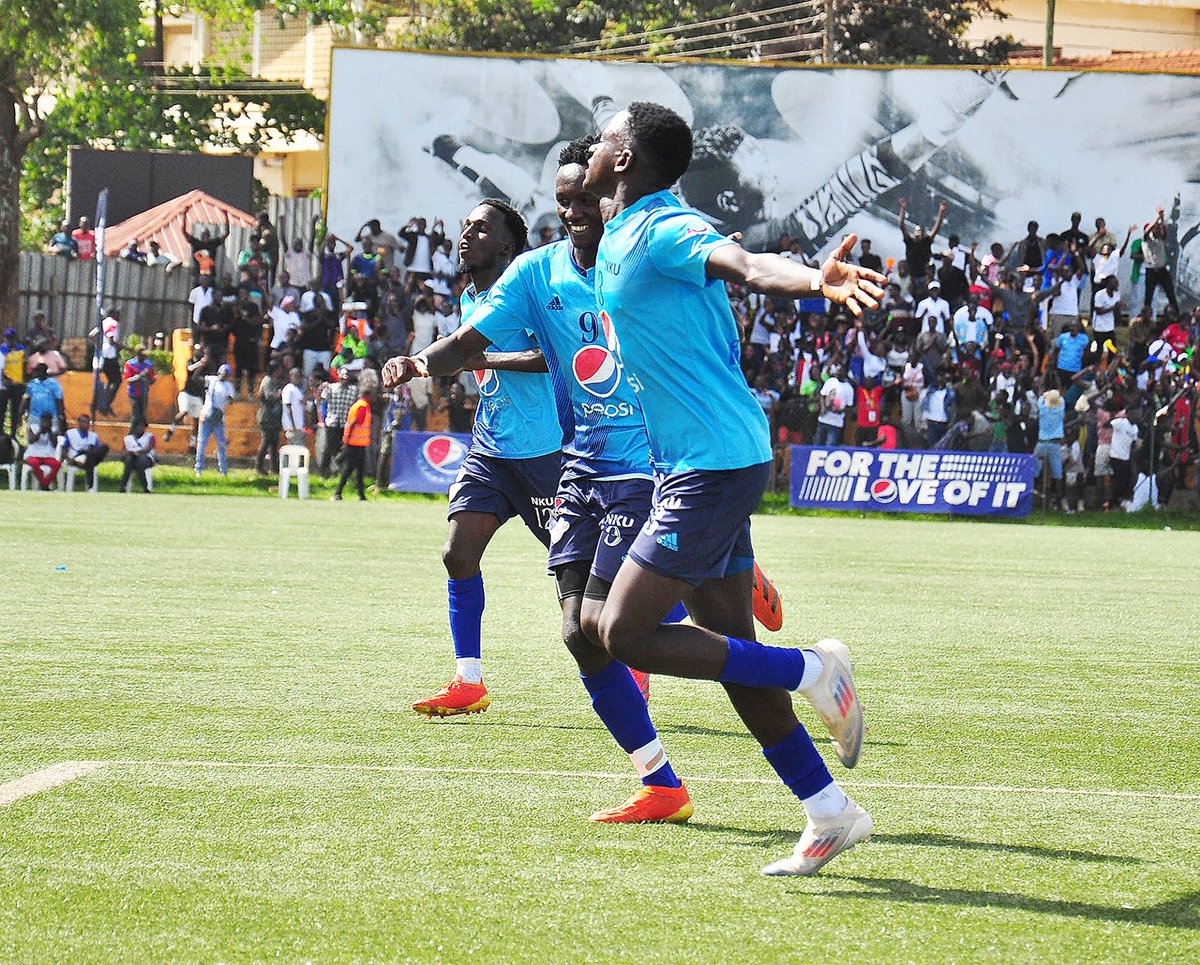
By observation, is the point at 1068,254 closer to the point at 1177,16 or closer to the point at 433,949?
the point at 433,949

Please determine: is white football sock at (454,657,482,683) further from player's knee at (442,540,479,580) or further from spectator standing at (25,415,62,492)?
spectator standing at (25,415,62,492)

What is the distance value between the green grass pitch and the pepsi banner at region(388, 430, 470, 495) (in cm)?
1351

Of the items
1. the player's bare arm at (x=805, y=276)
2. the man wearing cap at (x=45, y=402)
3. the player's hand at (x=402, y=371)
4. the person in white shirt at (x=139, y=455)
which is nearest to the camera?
the player's bare arm at (x=805, y=276)

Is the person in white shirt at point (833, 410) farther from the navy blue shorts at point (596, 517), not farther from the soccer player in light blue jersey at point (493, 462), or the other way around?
the navy blue shorts at point (596, 517)

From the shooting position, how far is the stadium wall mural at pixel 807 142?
31125 mm

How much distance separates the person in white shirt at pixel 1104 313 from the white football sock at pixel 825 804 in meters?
26.2

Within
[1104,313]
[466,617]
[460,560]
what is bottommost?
[466,617]

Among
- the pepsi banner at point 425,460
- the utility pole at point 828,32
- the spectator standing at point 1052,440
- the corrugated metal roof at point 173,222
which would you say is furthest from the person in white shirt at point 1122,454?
the corrugated metal roof at point 173,222

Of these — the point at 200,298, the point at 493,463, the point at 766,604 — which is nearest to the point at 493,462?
the point at 493,463

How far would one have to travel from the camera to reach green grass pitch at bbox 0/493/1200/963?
3719mm

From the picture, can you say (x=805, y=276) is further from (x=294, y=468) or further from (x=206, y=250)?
(x=206, y=250)

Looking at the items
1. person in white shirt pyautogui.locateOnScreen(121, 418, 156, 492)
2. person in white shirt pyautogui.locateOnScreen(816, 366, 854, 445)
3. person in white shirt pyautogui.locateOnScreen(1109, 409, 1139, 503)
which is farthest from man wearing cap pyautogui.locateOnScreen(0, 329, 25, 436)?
person in white shirt pyautogui.locateOnScreen(1109, 409, 1139, 503)

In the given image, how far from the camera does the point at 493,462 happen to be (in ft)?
23.4

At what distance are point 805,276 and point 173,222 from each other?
34034mm
